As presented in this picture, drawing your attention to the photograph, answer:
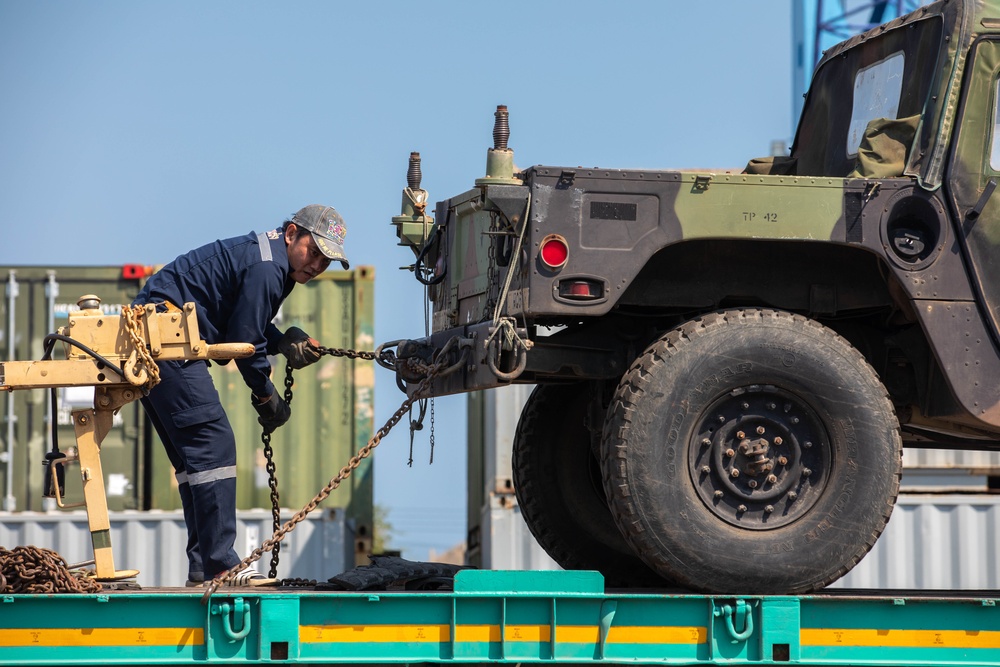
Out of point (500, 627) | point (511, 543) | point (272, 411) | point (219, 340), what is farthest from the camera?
point (511, 543)

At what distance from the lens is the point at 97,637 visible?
476 cm

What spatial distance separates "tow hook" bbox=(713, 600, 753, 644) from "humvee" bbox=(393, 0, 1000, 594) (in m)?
0.27

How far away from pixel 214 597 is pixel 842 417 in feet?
7.71

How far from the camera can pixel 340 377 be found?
1298 cm

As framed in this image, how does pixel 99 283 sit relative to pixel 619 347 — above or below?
above

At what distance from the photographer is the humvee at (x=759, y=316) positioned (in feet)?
17.1

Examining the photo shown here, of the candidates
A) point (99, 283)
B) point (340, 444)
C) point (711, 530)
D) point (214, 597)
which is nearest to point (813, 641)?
point (711, 530)

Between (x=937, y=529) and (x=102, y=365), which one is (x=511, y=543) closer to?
(x=937, y=529)

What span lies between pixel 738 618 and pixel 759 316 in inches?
45.1

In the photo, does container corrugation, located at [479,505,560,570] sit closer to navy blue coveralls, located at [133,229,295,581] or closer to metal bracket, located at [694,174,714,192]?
navy blue coveralls, located at [133,229,295,581]

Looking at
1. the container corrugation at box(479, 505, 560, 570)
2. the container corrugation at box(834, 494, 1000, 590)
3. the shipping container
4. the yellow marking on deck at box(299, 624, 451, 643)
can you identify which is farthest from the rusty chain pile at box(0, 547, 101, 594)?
the container corrugation at box(834, 494, 1000, 590)

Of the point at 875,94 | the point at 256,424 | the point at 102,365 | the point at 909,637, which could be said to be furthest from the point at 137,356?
the point at 256,424

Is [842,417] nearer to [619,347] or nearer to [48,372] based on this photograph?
[619,347]

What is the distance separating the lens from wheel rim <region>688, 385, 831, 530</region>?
527 centimetres
